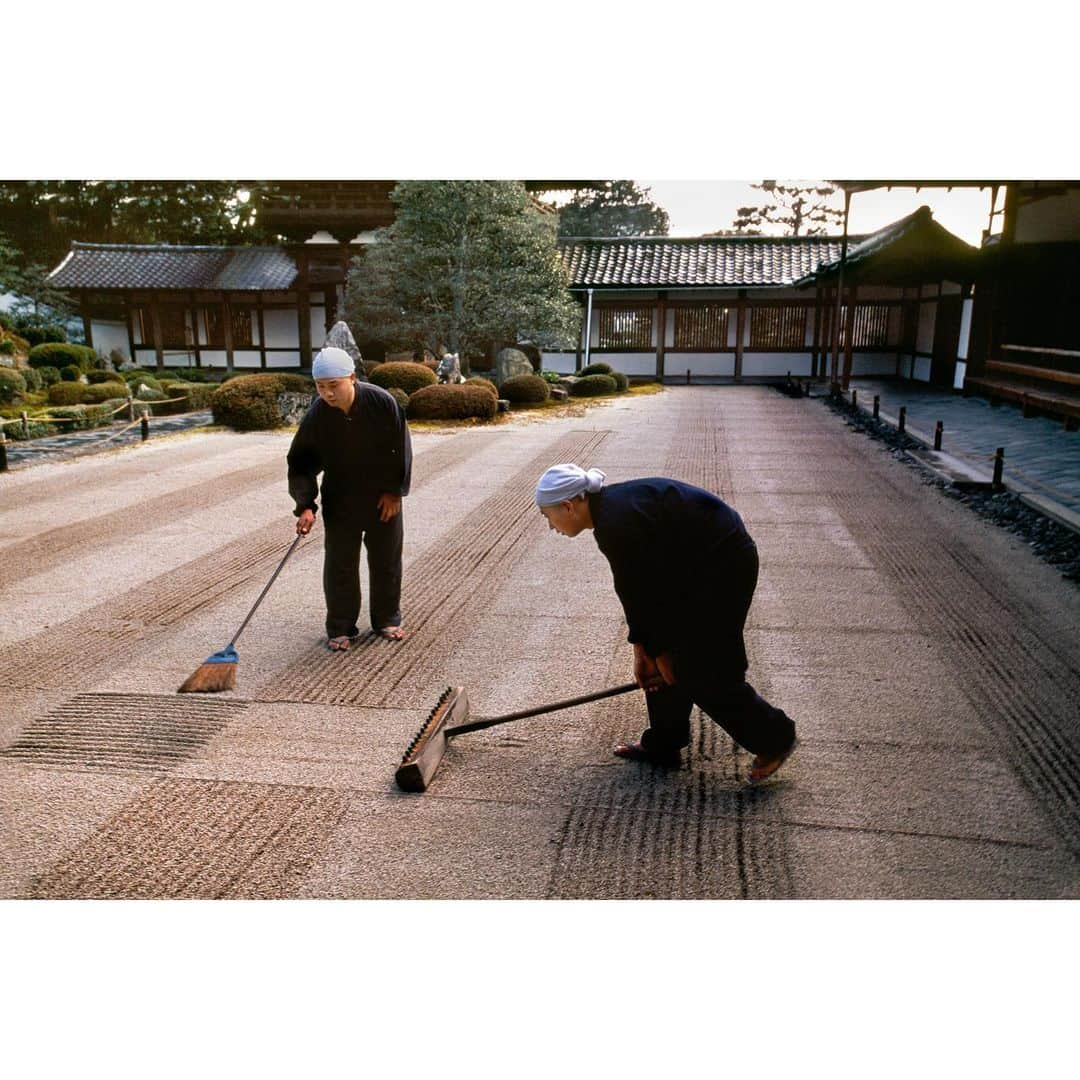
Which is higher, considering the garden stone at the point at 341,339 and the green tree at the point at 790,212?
the green tree at the point at 790,212

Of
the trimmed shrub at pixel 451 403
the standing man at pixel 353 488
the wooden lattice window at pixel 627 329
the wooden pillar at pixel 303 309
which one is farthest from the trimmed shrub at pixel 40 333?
the wooden lattice window at pixel 627 329

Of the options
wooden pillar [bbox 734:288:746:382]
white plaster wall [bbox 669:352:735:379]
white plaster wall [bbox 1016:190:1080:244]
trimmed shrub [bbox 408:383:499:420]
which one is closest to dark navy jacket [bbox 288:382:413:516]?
white plaster wall [bbox 669:352:735:379]

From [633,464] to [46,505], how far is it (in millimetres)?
3524

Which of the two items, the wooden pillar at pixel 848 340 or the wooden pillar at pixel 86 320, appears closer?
the wooden pillar at pixel 86 320

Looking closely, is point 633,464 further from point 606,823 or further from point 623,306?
point 606,823

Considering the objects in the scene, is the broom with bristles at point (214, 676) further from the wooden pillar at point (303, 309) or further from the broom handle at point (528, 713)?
the wooden pillar at point (303, 309)

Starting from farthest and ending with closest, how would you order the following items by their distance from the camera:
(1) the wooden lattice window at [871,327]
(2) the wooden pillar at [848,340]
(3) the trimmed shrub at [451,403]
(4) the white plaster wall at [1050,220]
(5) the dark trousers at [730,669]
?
1. (4) the white plaster wall at [1050,220]
2. (1) the wooden lattice window at [871,327]
3. (2) the wooden pillar at [848,340]
4. (3) the trimmed shrub at [451,403]
5. (5) the dark trousers at [730,669]

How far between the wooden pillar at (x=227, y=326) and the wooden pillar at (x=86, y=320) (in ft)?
2.47

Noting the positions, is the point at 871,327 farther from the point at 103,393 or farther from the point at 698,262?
the point at 103,393

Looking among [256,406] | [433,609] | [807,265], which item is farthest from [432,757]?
[807,265]

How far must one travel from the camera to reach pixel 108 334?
216 inches

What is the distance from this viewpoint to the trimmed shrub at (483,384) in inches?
264

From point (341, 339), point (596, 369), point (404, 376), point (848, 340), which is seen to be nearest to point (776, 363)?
point (848, 340)

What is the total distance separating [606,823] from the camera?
229 cm
